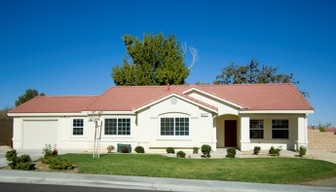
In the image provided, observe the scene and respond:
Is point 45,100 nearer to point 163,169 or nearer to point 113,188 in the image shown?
point 163,169

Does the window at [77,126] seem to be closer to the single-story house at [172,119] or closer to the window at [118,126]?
the single-story house at [172,119]

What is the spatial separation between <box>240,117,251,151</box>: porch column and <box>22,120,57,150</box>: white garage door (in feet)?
49.2

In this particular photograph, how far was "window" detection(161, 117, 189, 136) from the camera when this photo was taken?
25911mm

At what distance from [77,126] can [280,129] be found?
16.1 metres

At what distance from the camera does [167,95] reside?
85.8 feet

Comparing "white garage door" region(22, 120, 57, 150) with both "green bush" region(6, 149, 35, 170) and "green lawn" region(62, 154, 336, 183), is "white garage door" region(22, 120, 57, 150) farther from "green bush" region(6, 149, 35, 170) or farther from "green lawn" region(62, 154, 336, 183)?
"green bush" region(6, 149, 35, 170)

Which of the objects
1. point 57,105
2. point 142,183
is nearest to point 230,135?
point 57,105

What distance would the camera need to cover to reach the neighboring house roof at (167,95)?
2711 centimetres

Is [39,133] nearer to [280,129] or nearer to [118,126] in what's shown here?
[118,126]

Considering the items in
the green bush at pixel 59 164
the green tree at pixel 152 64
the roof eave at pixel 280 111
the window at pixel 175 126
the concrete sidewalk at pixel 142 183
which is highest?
the green tree at pixel 152 64

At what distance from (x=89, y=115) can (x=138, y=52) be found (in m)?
19.6

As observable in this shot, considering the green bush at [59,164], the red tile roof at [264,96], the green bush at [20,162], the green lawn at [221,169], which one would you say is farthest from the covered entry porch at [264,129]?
the green bush at [20,162]

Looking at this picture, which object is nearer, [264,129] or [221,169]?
[221,169]

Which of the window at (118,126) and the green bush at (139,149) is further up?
the window at (118,126)
